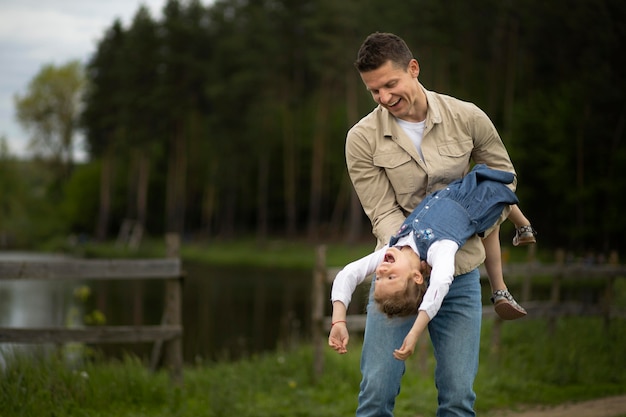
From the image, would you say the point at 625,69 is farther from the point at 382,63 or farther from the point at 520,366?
the point at 382,63

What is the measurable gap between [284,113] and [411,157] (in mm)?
Result: 42874

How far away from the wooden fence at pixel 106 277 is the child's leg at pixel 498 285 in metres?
4.34

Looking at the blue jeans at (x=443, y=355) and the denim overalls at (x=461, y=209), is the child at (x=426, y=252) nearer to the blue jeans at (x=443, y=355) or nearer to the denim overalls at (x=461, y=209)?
the denim overalls at (x=461, y=209)

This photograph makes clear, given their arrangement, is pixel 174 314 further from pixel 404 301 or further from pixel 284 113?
pixel 284 113

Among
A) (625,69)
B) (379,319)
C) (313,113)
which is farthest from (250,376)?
(313,113)

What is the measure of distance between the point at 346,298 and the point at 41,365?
3823mm

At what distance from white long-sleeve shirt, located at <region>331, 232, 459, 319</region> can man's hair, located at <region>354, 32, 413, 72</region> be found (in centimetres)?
79

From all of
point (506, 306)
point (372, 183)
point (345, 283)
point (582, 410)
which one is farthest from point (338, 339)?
point (582, 410)

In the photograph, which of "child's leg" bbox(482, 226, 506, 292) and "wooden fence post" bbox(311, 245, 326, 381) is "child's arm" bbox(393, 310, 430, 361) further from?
"wooden fence post" bbox(311, 245, 326, 381)

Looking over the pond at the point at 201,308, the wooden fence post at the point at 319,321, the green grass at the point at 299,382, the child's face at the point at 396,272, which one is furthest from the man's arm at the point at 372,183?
the pond at the point at 201,308

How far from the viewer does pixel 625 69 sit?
1318cm

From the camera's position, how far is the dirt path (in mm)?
7219

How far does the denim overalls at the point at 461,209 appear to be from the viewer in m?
3.67

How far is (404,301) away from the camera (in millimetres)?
3596
